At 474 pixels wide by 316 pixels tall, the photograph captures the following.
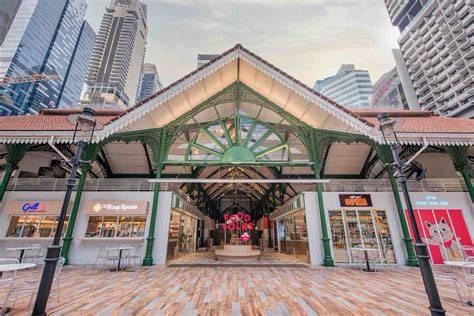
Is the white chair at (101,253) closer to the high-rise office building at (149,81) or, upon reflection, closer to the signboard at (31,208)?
the signboard at (31,208)

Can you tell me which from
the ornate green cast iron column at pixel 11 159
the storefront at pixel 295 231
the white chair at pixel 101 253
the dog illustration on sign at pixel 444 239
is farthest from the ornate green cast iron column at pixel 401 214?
the ornate green cast iron column at pixel 11 159

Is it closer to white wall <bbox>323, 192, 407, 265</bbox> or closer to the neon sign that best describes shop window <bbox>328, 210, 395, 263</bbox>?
white wall <bbox>323, 192, 407, 265</bbox>

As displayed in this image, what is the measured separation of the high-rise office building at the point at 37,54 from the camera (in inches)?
2391

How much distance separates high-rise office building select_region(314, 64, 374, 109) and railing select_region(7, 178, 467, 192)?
3054 inches

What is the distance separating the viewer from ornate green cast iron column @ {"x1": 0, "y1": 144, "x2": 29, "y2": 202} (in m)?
8.43

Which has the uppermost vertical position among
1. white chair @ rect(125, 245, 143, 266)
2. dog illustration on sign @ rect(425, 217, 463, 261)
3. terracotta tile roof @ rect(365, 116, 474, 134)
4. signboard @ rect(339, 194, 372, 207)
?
terracotta tile roof @ rect(365, 116, 474, 134)

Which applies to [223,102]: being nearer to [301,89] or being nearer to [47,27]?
[301,89]

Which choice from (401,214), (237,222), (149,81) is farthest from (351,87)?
(149,81)

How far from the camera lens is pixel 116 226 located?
340 inches

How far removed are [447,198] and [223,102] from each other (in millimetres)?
11078

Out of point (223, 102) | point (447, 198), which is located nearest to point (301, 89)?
point (223, 102)

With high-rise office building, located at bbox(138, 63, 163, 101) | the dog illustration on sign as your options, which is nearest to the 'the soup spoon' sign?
the dog illustration on sign

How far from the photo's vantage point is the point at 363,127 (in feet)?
23.9

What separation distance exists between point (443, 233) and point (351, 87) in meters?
94.9
